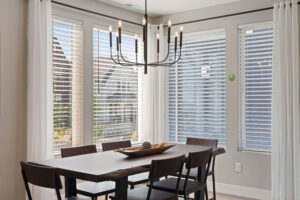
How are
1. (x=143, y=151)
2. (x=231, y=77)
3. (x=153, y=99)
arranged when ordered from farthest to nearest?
1. (x=153, y=99)
2. (x=231, y=77)
3. (x=143, y=151)

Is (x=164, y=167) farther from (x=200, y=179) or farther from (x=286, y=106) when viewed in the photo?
(x=286, y=106)

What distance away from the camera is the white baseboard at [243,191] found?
435 centimetres

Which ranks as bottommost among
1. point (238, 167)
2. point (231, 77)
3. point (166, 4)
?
point (238, 167)

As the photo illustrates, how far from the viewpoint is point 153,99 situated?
206 inches

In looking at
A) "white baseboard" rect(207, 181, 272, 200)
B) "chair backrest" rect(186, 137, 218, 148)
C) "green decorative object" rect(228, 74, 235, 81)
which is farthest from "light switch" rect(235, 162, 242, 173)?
"green decorative object" rect(228, 74, 235, 81)

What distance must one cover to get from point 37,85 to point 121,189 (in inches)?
64.8

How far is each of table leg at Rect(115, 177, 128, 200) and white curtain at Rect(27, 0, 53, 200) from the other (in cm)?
138

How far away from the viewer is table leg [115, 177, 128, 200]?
8.55 feet

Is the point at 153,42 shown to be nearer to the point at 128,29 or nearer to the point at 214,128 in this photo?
the point at 128,29

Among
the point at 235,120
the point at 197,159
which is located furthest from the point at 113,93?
the point at 197,159

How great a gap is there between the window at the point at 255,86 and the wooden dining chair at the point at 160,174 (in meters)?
1.77

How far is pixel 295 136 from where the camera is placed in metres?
3.91

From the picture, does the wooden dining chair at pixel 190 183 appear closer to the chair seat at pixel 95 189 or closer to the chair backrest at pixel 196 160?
the chair backrest at pixel 196 160

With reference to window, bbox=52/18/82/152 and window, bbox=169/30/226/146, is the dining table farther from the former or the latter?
window, bbox=169/30/226/146
